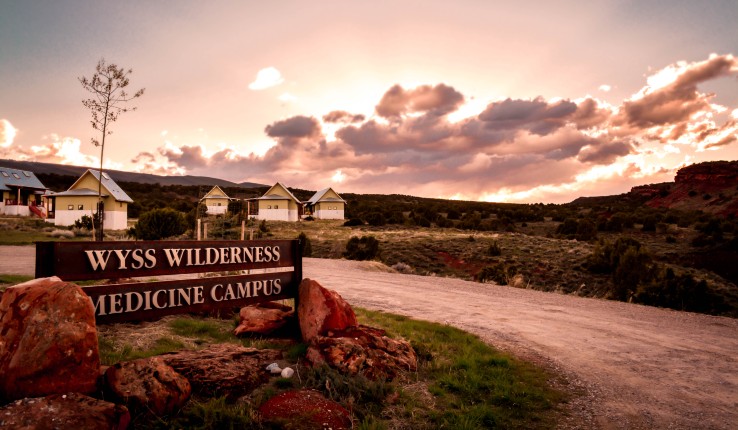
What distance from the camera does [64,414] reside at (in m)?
3.15

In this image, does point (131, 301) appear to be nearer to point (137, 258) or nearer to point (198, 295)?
point (137, 258)

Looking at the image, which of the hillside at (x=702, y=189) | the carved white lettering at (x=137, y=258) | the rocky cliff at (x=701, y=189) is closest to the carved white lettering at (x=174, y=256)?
the carved white lettering at (x=137, y=258)

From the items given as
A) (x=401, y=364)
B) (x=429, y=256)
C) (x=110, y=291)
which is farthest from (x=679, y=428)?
(x=429, y=256)

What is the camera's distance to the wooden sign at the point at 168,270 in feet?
16.8

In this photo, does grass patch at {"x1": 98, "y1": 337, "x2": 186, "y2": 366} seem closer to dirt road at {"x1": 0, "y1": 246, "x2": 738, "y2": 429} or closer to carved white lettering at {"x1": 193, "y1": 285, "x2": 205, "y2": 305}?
carved white lettering at {"x1": 193, "y1": 285, "x2": 205, "y2": 305}

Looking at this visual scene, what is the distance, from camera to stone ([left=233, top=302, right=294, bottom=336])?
686 cm

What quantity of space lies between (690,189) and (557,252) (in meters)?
75.4

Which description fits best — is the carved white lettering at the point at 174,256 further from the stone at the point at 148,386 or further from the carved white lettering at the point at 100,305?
the stone at the point at 148,386

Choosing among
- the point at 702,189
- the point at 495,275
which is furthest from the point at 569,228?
the point at 702,189

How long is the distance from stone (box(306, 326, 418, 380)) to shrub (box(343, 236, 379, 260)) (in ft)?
64.3

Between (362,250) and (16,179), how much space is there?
4850 centimetres

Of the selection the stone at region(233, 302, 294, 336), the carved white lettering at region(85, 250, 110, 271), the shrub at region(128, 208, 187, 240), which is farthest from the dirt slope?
the shrub at region(128, 208, 187, 240)

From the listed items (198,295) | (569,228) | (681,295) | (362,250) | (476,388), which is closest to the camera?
(476,388)

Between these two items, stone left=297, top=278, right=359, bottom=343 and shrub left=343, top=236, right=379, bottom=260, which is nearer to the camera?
stone left=297, top=278, right=359, bottom=343
